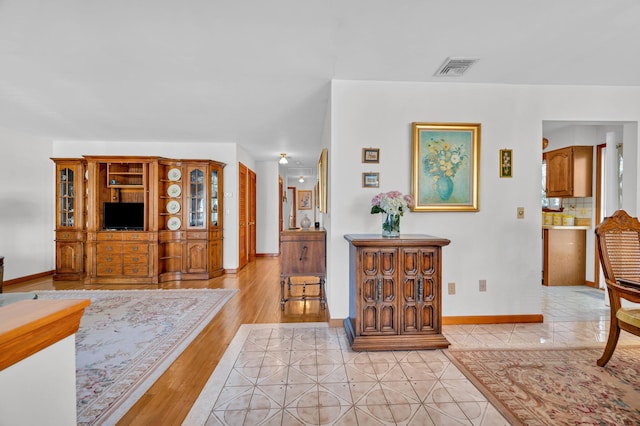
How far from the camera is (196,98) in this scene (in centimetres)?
350

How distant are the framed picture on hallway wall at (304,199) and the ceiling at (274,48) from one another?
700 cm

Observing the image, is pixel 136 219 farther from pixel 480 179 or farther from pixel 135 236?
pixel 480 179

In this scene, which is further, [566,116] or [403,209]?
[566,116]

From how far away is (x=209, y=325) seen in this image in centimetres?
310

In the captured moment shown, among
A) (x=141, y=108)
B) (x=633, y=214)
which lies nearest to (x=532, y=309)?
(x=633, y=214)

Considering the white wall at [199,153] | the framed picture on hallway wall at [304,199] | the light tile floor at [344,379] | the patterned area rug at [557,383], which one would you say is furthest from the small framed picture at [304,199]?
the patterned area rug at [557,383]

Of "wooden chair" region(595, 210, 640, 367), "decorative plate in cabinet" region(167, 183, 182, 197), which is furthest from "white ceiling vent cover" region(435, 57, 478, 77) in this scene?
"decorative plate in cabinet" region(167, 183, 182, 197)

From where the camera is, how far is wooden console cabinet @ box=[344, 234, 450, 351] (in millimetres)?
2521

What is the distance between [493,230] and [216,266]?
4.49 metres

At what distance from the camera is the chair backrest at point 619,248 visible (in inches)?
90.4

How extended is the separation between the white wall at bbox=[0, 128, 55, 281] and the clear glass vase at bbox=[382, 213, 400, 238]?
597 cm

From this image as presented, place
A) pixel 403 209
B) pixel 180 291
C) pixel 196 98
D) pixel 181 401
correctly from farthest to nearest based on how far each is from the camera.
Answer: pixel 180 291 → pixel 196 98 → pixel 403 209 → pixel 181 401

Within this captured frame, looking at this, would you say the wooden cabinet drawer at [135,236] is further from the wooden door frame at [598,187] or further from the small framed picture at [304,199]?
the wooden door frame at [598,187]

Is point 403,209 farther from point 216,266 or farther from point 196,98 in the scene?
point 216,266
